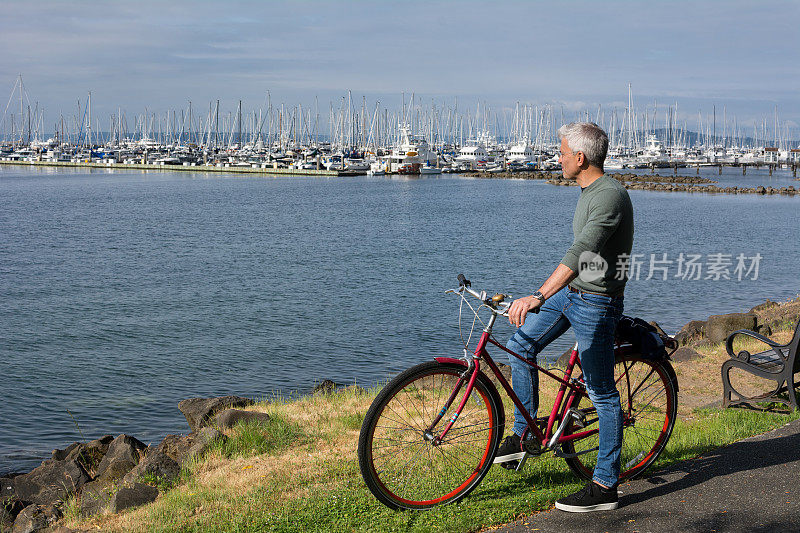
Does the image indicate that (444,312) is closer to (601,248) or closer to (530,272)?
(530,272)

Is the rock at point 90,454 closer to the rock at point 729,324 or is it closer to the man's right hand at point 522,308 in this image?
the man's right hand at point 522,308

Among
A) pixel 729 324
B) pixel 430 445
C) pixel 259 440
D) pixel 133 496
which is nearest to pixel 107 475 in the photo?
pixel 259 440

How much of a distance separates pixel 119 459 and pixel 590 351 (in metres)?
6.63

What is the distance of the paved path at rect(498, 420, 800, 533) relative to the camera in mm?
4668

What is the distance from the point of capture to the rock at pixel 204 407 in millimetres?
10916

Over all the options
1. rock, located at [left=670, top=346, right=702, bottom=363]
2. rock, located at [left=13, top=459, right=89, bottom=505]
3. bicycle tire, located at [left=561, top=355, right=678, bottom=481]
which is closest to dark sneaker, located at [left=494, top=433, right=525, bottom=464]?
bicycle tire, located at [left=561, top=355, right=678, bottom=481]

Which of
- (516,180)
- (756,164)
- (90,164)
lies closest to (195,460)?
(516,180)

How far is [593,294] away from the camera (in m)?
4.94

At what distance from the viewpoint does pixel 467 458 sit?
544cm

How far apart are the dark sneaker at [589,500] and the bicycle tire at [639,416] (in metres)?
0.47

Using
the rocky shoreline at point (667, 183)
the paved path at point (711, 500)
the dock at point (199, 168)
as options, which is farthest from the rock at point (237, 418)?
the dock at point (199, 168)

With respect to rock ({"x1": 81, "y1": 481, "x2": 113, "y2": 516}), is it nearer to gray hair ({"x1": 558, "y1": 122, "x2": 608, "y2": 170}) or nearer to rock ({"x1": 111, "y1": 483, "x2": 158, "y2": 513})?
rock ({"x1": 111, "y1": 483, "x2": 158, "y2": 513})

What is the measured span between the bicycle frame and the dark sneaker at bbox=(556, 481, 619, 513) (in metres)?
0.44

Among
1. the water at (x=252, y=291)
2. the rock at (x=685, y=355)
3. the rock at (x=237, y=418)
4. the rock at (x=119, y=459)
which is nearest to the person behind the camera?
the rock at (x=237, y=418)
